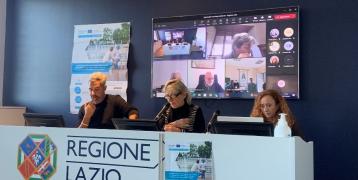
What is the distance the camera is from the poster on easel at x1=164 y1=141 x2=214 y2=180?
196 centimetres

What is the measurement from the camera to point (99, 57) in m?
4.75

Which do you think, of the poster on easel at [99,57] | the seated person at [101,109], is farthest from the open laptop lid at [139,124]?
the poster on easel at [99,57]

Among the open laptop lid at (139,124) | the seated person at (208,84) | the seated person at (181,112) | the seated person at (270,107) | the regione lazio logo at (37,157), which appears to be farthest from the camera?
the seated person at (208,84)

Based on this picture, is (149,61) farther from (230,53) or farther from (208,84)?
(230,53)

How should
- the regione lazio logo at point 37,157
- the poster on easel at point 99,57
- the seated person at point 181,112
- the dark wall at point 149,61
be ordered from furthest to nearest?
the poster on easel at point 99,57
the dark wall at point 149,61
the seated person at point 181,112
the regione lazio logo at point 37,157

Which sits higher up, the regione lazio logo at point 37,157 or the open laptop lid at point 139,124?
the open laptop lid at point 139,124

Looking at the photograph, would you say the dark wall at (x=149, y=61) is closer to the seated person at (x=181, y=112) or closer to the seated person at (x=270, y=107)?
the seated person at (x=270, y=107)

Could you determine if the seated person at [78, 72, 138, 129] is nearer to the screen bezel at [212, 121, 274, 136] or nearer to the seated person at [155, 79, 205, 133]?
the seated person at [155, 79, 205, 133]

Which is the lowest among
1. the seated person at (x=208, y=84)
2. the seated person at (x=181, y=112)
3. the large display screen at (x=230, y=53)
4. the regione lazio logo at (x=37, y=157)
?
the regione lazio logo at (x=37, y=157)

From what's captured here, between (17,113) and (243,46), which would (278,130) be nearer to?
(243,46)

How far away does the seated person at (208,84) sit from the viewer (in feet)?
13.5

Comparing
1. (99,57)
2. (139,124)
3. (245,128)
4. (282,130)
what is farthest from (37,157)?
(99,57)

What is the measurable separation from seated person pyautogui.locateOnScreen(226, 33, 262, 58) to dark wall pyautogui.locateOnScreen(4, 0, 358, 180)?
0.30m

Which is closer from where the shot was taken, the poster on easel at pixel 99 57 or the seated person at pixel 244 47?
the seated person at pixel 244 47
